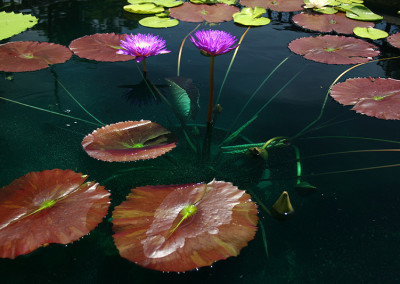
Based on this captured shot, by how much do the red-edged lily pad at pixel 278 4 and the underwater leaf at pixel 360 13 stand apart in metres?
0.47

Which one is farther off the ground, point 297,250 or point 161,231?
point 161,231

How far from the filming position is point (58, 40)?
105 inches

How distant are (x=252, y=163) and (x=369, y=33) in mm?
2042

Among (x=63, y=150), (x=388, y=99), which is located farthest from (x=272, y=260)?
(x=388, y=99)

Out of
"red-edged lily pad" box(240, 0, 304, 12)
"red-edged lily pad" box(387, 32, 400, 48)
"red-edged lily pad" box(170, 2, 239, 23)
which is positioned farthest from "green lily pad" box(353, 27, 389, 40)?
"red-edged lily pad" box(170, 2, 239, 23)

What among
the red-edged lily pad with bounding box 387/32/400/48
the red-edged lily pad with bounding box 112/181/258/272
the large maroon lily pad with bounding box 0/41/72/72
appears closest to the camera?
the red-edged lily pad with bounding box 112/181/258/272

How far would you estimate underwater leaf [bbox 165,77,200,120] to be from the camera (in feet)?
5.78

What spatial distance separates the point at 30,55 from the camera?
2.26 meters

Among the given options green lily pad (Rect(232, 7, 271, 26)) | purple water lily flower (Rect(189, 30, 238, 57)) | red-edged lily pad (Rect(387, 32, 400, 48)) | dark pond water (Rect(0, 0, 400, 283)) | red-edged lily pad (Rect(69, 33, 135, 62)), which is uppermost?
purple water lily flower (Rect(189, 30, 238, 57))

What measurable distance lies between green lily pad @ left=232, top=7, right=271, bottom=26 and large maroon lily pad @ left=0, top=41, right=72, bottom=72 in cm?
158

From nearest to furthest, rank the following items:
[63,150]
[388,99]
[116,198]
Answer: [116,198] < [63,150] < [388,99]

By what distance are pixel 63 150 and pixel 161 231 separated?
2.71ft

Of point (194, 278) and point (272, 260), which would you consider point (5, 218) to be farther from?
point (272, 260)

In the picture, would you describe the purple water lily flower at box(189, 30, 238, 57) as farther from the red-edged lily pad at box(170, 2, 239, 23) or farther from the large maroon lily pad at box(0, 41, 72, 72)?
the red-edged lily pad at box(170, 2, 239, 23)
